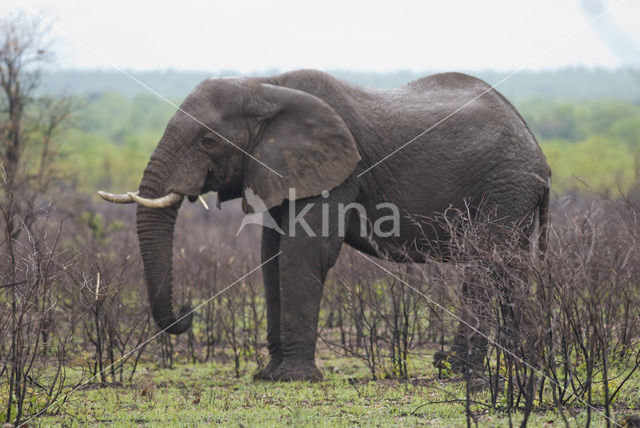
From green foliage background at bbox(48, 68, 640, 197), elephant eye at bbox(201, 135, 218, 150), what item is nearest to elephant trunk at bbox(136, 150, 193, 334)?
elephant eye at bbox(201, 135, 218, 150)

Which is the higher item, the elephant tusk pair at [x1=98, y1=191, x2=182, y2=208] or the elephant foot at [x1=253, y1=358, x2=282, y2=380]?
the elephant tusk pair at [x1=98, y1=191, x2=182, y2=208]

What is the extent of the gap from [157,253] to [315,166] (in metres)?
1.67

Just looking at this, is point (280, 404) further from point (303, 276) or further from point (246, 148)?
point (246, 148)

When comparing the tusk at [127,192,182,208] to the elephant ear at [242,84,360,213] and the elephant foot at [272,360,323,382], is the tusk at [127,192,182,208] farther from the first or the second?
the elephant foot at [272,360,323,382]

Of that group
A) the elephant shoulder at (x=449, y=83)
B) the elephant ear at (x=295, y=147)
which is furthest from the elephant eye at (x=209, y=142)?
the elephant shoulder at (x=449, y=83)

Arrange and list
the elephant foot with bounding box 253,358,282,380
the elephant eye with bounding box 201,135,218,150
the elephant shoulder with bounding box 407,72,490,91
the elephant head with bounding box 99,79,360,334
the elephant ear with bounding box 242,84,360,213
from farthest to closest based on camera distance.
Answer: the elephant shoulder with bounding box 407,72,490,91
the elephant foot with bounding box 253,358,282,380
the elephant ear with bounding box 242,84,360,213
the elephant eye with bounding box 201,135,218,150
the elephant head with bounding box 99,79,360,334

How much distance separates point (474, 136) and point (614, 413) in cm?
314

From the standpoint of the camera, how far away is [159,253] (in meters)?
7.61

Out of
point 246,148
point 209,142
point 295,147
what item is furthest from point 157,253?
point 295,147

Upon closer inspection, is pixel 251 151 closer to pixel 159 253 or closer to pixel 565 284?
pixel 159 253

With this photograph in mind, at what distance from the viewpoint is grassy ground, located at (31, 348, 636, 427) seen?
6340 mm

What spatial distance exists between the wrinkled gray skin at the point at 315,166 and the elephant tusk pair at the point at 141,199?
3.7 inches

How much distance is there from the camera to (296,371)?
26.5 feet

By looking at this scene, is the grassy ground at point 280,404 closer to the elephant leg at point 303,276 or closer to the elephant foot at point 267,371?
the elephant foot at point 267,371
